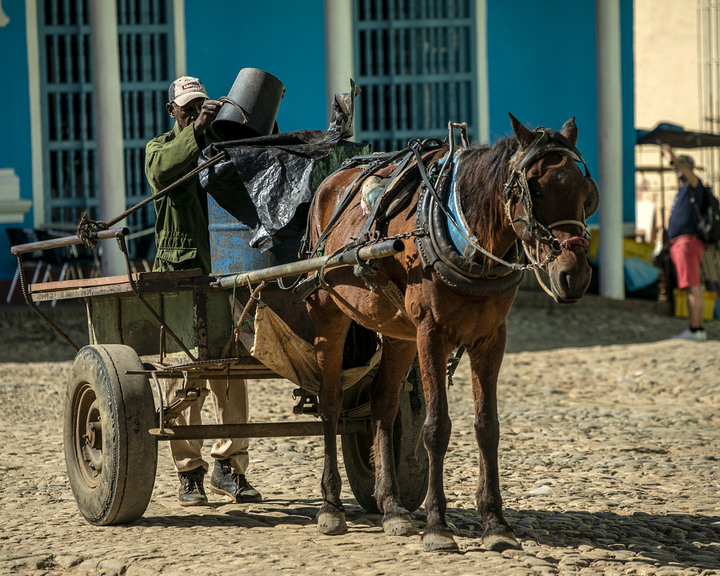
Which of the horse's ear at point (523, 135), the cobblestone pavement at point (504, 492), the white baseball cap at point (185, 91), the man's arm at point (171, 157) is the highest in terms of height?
the white baseball cap at point (185, 91)

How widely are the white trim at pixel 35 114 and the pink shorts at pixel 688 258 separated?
8.26 meters

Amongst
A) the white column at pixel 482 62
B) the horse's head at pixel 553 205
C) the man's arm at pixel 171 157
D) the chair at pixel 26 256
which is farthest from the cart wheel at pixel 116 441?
the white column at pixel 482 62

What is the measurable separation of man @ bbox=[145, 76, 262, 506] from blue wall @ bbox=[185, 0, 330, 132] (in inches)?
341

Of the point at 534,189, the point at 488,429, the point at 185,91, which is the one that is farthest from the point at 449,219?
the point at 185,91

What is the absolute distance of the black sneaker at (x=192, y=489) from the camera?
6.02 m

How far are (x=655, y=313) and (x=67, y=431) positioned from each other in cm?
1094

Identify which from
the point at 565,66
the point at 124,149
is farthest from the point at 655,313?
the point at 124,149

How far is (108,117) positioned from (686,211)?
7215 millimetres

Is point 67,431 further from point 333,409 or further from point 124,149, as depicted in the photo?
point 124,149

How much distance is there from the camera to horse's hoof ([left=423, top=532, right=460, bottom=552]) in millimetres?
4641

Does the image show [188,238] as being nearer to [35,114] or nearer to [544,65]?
[35,114]

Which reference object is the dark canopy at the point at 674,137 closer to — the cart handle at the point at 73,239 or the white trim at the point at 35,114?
the white trim at the point at 35,114

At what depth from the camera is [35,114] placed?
1457 cm

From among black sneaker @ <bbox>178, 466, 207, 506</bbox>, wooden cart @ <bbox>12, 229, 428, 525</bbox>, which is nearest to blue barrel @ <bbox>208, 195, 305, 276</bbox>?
wooden cart @ <bbox>12, 229, 428, 525</bbox>
